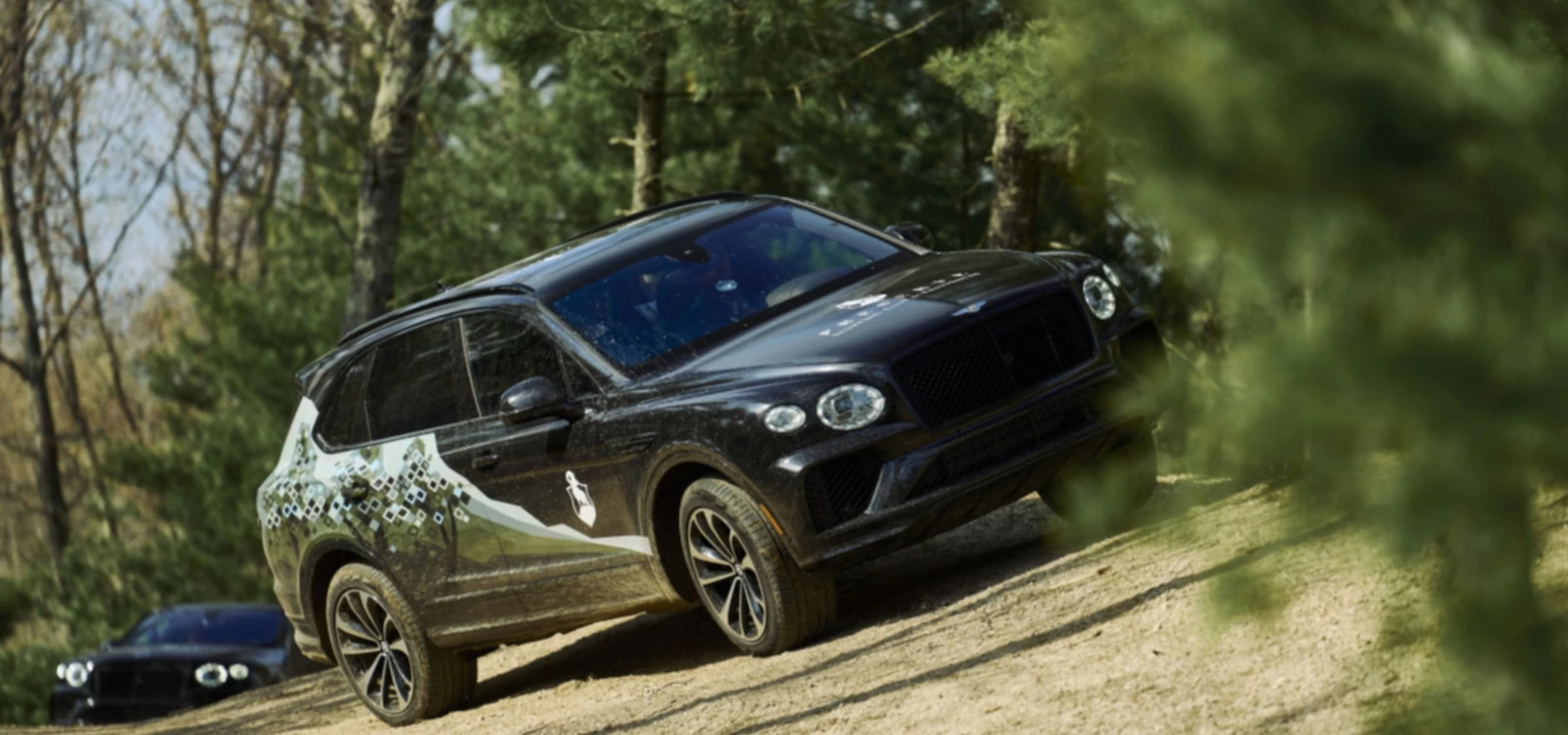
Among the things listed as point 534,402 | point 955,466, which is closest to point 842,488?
point 955,466

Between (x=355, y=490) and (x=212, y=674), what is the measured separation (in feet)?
25.1

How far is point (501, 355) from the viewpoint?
28.2ft

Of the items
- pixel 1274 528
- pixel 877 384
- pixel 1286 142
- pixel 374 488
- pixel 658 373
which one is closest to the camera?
pixel 1286 142

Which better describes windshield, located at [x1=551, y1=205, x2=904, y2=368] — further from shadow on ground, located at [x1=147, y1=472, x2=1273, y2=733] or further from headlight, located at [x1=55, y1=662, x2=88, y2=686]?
headlight, located at [x1=55, y1=662, x2=88, y2=686]

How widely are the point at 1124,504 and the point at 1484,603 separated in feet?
2.15

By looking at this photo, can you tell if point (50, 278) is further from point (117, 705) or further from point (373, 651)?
point (373, 651)

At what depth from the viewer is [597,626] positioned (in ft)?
37.8

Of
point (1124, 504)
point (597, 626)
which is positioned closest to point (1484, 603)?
point (1124, 504)

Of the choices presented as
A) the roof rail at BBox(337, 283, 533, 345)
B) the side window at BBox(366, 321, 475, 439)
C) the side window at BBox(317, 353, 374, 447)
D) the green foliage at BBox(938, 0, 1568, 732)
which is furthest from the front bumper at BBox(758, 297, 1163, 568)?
the green foliage at BBox(938, 0, 1568, 732)

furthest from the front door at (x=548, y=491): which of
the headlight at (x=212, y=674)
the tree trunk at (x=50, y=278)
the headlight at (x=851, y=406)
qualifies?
the tree trunk at (x=50, y=278)

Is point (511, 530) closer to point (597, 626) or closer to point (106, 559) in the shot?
point (597, 626)

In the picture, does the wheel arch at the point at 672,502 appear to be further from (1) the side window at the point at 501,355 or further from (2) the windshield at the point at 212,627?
(2) the windshield at the point at 212,627

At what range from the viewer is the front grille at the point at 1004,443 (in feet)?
24.4

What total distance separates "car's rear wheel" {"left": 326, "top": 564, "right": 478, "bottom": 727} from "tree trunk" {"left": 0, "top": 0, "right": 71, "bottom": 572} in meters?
23.8
